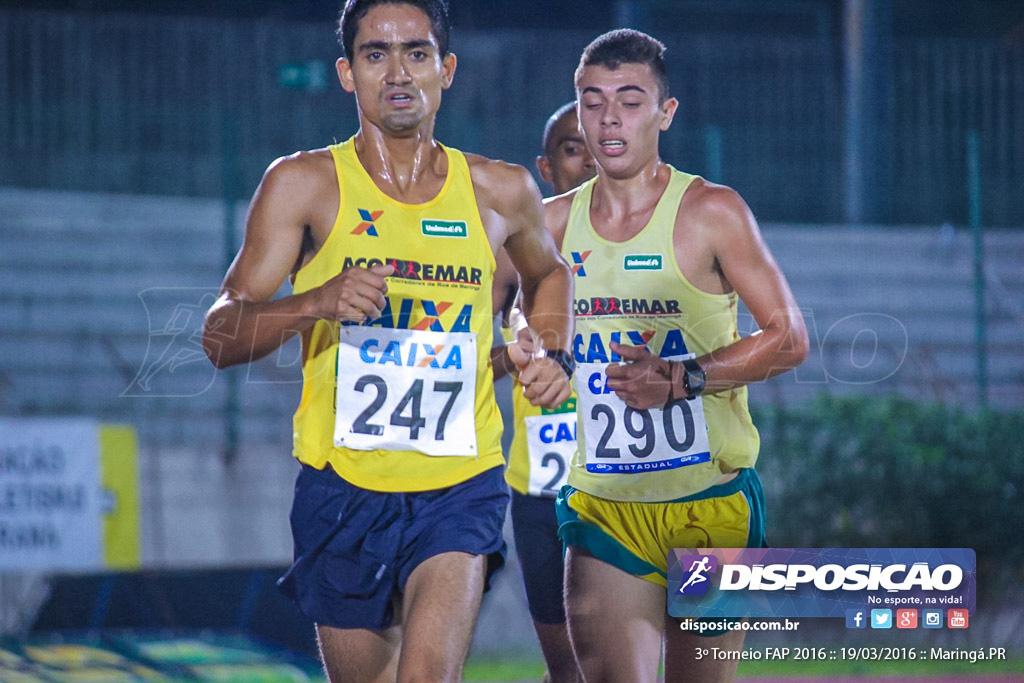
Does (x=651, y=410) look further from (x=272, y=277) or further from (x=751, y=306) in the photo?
(x=272, y=277)

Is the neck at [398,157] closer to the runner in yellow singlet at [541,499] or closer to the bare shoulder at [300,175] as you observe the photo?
the bare shoulder at [300,175]

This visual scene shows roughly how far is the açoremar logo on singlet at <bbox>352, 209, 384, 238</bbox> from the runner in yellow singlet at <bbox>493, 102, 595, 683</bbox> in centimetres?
109

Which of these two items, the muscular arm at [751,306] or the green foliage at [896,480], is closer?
the muscular arm at [751,306]

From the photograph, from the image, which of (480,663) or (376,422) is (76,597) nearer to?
(480,663)

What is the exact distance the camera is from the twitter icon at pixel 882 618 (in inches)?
171

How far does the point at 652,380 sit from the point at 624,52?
3.43ft

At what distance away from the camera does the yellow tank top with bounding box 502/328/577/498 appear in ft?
14.7

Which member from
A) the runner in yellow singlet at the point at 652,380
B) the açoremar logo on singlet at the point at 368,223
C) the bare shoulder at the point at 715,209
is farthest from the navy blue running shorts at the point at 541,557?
the açoremar logo on singlet at the point at 368,223

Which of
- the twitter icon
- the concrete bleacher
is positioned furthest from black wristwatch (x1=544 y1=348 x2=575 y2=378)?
the concrete bleacher

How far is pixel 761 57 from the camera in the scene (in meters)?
10.4

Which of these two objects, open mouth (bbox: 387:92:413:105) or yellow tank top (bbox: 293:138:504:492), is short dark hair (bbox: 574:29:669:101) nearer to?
open mouth (bbox: 387:92:413:105)

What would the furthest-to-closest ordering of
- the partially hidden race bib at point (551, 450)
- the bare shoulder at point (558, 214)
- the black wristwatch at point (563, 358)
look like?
the partially hidden race bib at point (551, 450), the bare shoulder at point (558, 214), the black wristwatch at point (563, 358)

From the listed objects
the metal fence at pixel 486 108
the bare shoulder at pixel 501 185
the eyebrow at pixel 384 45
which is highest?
the metal fence at pixel 486 108

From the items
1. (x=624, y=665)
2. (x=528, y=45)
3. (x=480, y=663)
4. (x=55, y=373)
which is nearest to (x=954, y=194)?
(x=528, y=45)
